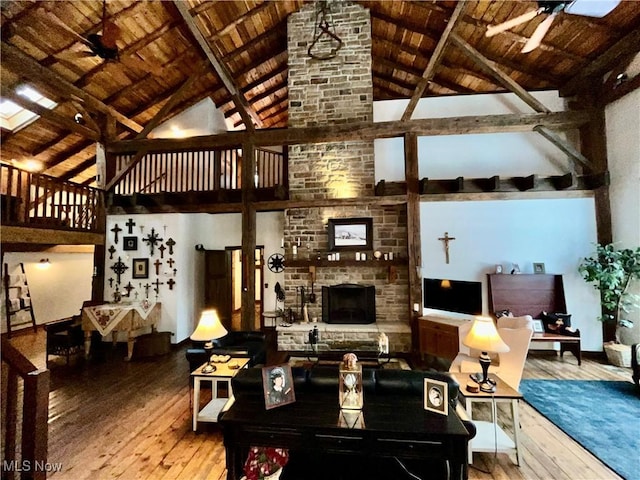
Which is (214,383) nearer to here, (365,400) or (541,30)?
(365,400)

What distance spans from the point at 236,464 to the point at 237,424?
365 millimetres

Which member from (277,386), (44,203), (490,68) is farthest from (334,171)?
(44,203)

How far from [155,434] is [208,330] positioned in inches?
44.8

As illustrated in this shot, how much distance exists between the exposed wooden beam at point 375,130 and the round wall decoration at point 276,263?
2.76 m

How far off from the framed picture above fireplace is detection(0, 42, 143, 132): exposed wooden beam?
197 inches

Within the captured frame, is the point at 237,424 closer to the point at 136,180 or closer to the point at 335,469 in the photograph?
the point at 335,469

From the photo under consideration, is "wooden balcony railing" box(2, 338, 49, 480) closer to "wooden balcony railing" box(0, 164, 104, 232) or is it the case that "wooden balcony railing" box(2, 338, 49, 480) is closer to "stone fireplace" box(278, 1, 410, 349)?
"wooden balcony railing" box(0, 164, 104, 232)

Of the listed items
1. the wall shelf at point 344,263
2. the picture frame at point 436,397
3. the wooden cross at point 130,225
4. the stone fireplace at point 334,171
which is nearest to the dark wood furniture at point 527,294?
the stone fireplace at point 334,171

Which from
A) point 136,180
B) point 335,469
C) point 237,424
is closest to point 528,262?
point 335,469

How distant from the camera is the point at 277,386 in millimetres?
2152

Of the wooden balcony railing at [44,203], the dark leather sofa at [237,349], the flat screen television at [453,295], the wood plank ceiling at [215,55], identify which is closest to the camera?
the dark leather sofa at [237,349]

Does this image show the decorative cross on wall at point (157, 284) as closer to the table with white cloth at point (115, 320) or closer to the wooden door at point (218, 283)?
the table with white cloth at point (115, 320)

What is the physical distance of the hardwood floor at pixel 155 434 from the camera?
257 centimetres

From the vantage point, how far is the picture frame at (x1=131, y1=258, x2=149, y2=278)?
6223 millimetres
